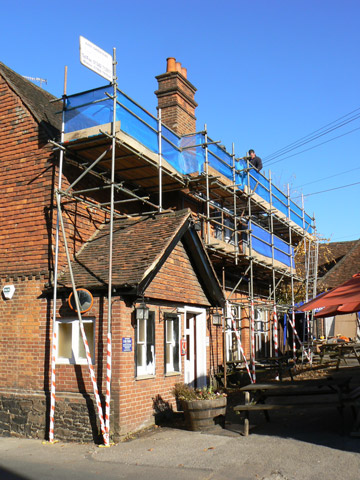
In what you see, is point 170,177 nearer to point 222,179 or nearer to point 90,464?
point 222,179

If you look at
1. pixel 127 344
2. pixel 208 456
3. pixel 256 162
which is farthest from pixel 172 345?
pixel 256 162

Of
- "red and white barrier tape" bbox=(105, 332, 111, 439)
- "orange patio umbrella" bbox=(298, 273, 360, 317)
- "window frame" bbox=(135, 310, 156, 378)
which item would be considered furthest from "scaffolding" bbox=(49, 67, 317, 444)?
"orange patio umbrella" bbox=(298, 273, 360, 317)

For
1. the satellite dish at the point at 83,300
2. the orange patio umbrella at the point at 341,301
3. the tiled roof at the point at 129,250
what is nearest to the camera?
the orange patio umbrella at the point at 341,301

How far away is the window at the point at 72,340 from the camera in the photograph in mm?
10297

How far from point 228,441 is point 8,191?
769cm

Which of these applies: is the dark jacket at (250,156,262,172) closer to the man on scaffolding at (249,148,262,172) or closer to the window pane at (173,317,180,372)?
the man on scaffolding at (249,148,262,172)

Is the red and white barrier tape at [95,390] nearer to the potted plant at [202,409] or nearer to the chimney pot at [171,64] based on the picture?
the potted plant at [202,409]

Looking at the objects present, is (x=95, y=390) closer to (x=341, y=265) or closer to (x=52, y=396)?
(x=52, y=396)

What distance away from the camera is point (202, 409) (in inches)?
372

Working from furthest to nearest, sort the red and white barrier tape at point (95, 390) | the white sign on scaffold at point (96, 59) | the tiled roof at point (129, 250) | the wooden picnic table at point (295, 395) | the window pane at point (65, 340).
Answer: the window pane at point (65, 340)
the white sign on scaffold at point (96, 59)
the tiled roof at point (129, 250)
the red and white barrier tape at point (95, 390)
the wooden picnic table at point (295, 395)

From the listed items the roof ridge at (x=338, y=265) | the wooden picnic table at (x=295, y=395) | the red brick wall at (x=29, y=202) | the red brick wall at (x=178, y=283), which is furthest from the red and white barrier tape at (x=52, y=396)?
the roof ridge at (x=338, y=265)

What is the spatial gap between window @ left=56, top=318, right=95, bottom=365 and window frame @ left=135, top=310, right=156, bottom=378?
3.10ft

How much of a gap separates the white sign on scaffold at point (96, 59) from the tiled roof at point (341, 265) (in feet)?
63.3

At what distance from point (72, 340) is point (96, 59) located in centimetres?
602
